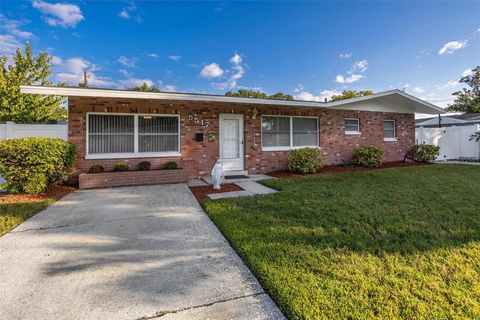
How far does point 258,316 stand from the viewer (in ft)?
6.12

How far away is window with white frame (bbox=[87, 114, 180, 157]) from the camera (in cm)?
765

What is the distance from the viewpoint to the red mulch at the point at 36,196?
215 inches

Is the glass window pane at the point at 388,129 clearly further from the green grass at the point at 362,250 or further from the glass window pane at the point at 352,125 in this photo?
the green grass at the point at 362,250

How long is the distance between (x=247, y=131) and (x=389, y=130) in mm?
7862

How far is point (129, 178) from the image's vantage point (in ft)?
23.8

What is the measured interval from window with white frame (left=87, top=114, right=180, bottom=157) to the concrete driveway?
362 centimetres

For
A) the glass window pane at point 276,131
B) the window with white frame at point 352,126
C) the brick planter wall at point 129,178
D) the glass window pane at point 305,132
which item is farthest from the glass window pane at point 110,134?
the window with white frame at point 352,126

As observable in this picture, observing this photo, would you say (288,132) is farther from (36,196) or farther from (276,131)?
(36,196)

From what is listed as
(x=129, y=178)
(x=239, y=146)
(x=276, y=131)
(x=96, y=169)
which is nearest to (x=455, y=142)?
(x=276, y=131)

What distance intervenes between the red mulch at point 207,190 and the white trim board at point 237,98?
2.88 m

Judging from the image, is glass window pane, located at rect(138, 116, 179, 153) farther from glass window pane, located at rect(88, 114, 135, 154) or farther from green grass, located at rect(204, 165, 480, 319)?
green grass, located at rect(204, 165, 480, 319)

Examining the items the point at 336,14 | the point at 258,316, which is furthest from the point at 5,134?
the point at 336,14

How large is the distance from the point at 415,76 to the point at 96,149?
56.4ft

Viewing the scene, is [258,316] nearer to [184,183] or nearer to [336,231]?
[336,231]
